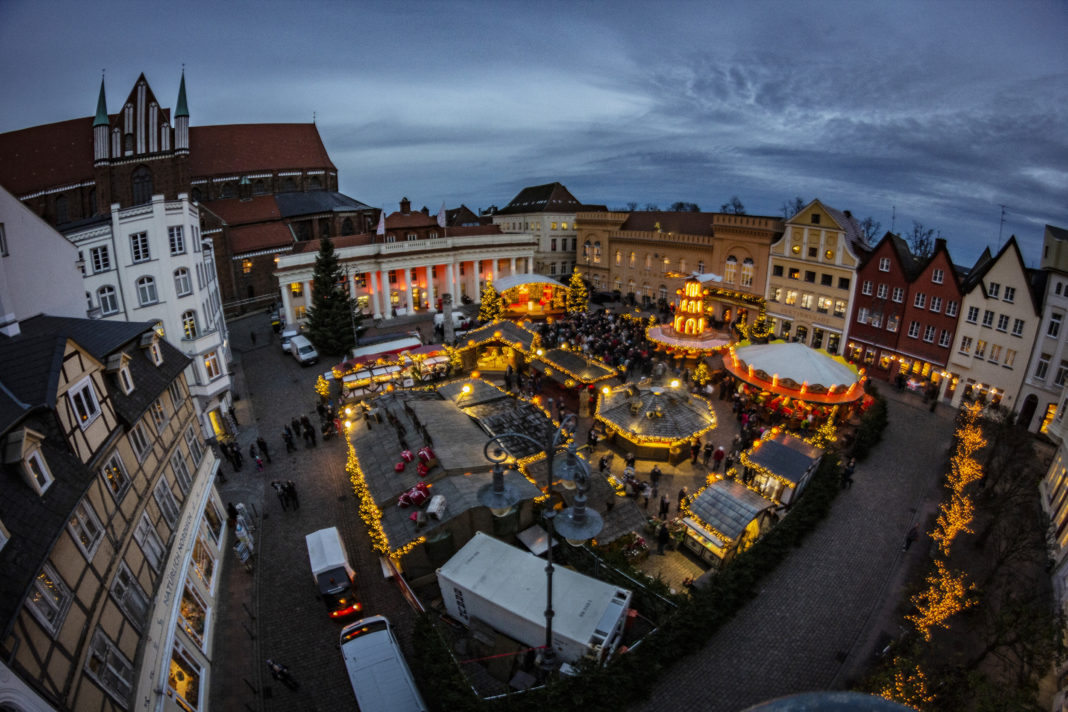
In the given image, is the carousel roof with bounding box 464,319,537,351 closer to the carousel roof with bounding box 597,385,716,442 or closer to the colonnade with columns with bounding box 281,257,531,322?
the carousel roof with bounding box 597,385,716,442

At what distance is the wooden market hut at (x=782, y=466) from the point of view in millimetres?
17797

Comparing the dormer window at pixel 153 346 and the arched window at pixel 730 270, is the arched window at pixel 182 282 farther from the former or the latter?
the arched window at pixel 730 270

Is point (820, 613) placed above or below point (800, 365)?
below

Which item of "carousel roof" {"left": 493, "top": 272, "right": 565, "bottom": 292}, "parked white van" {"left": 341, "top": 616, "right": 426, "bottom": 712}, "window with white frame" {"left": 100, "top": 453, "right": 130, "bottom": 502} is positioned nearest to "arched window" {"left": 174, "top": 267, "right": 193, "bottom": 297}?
"window with white frame" {"left": 100, "top": 453, "right": 130, "bottom": 502}

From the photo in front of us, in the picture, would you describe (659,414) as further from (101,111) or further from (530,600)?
(101,111)

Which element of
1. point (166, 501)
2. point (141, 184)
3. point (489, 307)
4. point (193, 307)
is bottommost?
point (489, 307)

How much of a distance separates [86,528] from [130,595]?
2001 mm

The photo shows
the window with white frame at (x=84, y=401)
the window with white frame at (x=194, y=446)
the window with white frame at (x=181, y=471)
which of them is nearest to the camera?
the window with white frame at (x=84, y=401)

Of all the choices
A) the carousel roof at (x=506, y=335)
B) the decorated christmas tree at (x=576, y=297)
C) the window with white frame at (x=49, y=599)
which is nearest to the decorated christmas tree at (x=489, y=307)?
the decorated christmas tree at (x=576, y=297)

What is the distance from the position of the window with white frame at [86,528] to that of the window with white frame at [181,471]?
5.28 meters

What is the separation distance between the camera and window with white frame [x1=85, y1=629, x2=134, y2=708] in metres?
8.43

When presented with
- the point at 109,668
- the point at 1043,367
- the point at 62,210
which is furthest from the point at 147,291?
the point at 1043,367

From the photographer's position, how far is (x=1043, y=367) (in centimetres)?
2350

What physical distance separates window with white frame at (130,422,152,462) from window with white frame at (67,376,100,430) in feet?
4.92
